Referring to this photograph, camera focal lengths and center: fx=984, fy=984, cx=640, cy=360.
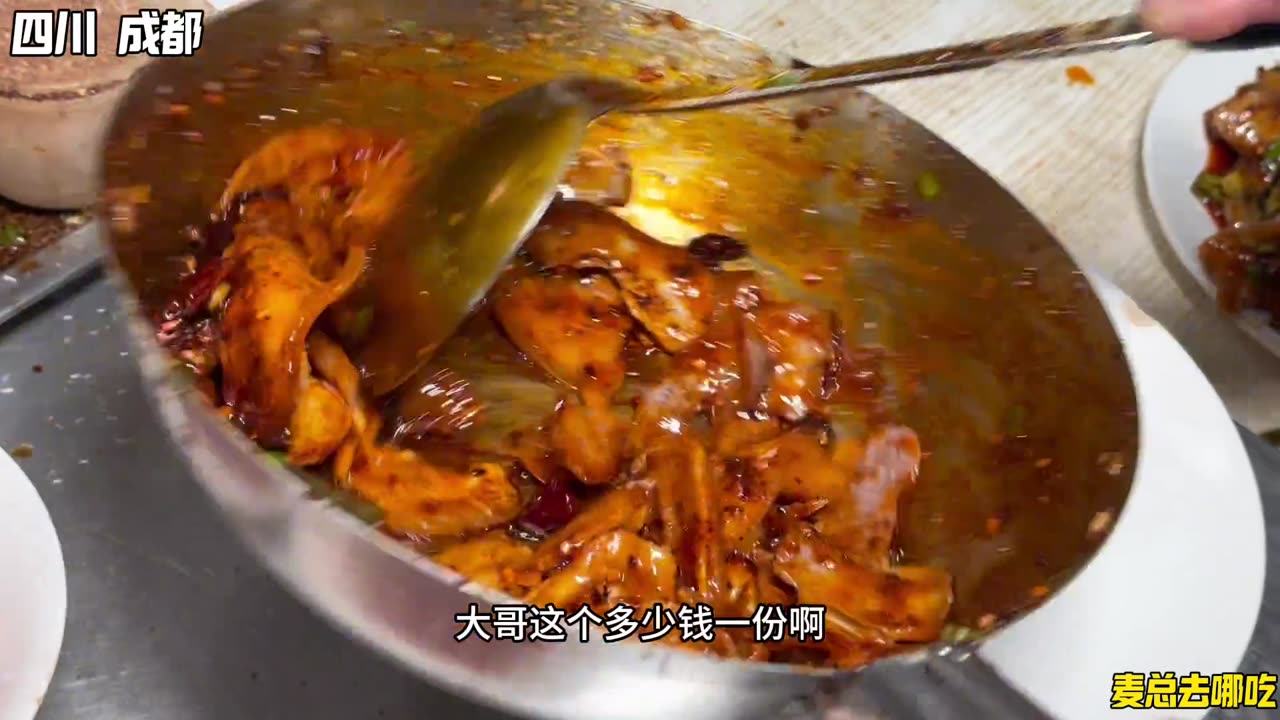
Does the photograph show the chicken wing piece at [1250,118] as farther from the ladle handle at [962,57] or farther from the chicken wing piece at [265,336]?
the chicken wing piece at [265,336]

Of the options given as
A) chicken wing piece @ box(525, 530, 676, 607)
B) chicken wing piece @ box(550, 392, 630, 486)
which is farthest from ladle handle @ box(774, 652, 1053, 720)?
chicken wing piece @ box(550, 392, 630, 486)

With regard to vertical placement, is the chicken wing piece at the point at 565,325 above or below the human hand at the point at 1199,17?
below

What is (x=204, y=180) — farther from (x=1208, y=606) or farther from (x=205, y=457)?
(x=1208, y=606)

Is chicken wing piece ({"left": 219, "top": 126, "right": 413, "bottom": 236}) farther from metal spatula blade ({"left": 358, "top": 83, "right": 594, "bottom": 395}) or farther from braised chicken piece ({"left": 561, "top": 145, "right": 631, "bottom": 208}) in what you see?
braised chicken piece ({"left": 561, "top": 145, "right": 631, "bottom": 208})

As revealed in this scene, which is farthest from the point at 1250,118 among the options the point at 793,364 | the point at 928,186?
the point at 793,364

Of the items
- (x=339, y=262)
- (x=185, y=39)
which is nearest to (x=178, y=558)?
(x=339, y=262)

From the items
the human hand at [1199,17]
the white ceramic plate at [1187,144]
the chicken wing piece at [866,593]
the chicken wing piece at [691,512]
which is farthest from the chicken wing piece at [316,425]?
the white ceramic plate at [1187,144]
